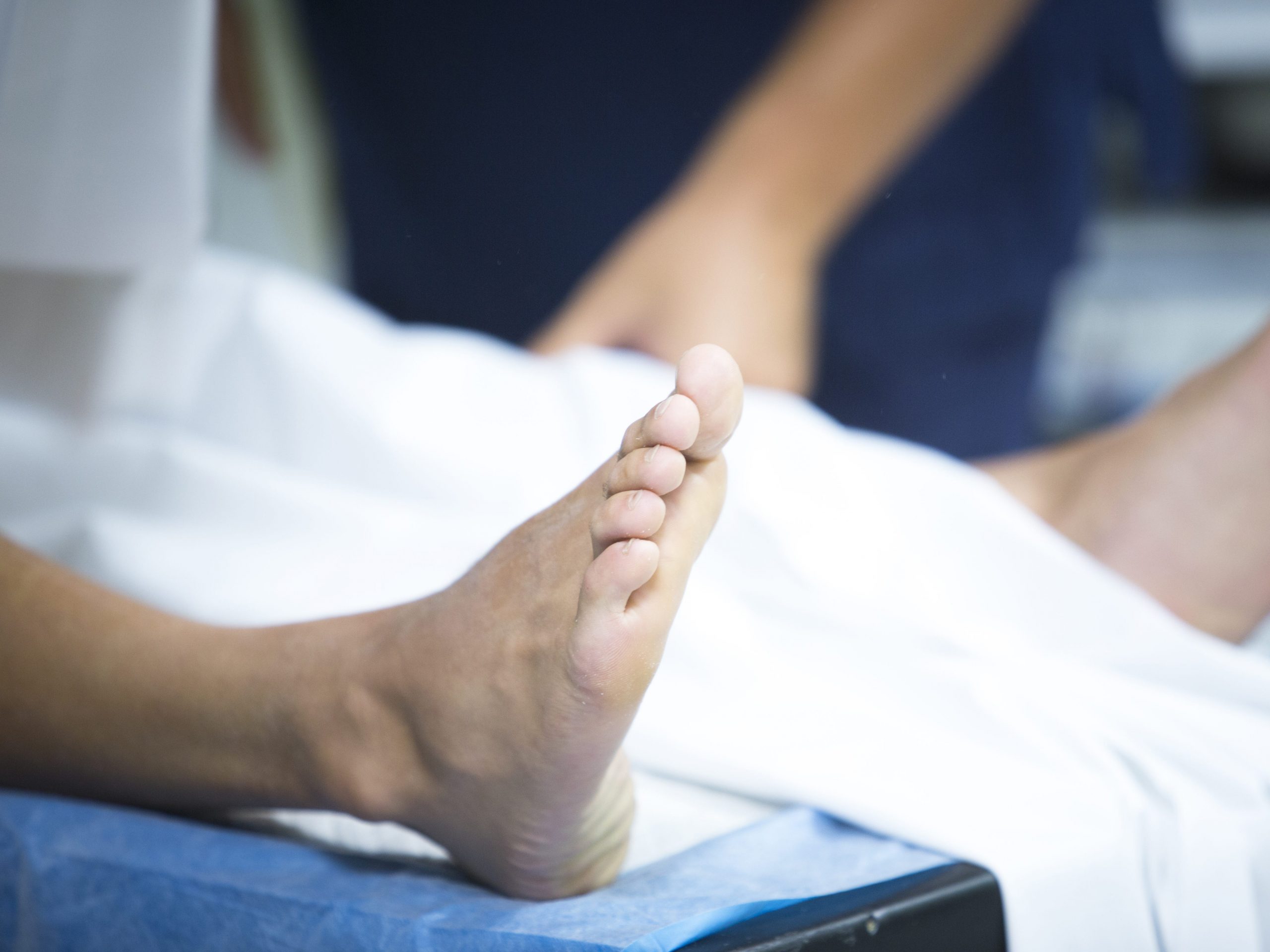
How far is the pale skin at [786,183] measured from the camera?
60 cm

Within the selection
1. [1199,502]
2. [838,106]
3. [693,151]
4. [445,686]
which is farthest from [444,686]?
[693,151]

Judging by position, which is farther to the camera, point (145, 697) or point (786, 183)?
point (786, 183)

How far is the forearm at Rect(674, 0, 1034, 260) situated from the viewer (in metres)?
0.70

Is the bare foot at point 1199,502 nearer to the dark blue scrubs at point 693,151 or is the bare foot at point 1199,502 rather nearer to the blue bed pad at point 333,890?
the blue bed pad at point 333,890

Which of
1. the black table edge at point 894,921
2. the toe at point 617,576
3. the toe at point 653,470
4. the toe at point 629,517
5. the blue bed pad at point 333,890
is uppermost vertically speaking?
the toe at point 653,470

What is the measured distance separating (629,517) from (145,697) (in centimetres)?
20

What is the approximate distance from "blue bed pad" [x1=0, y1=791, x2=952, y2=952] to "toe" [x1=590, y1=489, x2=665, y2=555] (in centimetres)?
11

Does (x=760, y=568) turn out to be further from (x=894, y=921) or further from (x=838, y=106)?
(x=838, y=106)

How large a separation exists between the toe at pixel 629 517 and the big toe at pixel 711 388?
21 millimetres

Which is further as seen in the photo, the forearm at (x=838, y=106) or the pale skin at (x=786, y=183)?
the forearm at (x=838, y=106)

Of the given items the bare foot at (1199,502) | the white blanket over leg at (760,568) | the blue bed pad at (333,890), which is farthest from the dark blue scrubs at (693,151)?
the blue bed pad at (333,890)

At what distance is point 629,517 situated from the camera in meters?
0.32

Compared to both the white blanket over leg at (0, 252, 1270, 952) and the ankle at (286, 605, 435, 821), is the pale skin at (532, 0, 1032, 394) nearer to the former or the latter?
the white blanket over leg at (0, 252, 1270, 952)

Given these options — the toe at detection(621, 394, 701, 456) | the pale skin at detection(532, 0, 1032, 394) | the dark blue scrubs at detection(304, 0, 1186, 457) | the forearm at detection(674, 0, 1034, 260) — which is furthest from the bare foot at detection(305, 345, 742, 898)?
the dark blue scrubs at detection(304, 0, 1186, 457)
